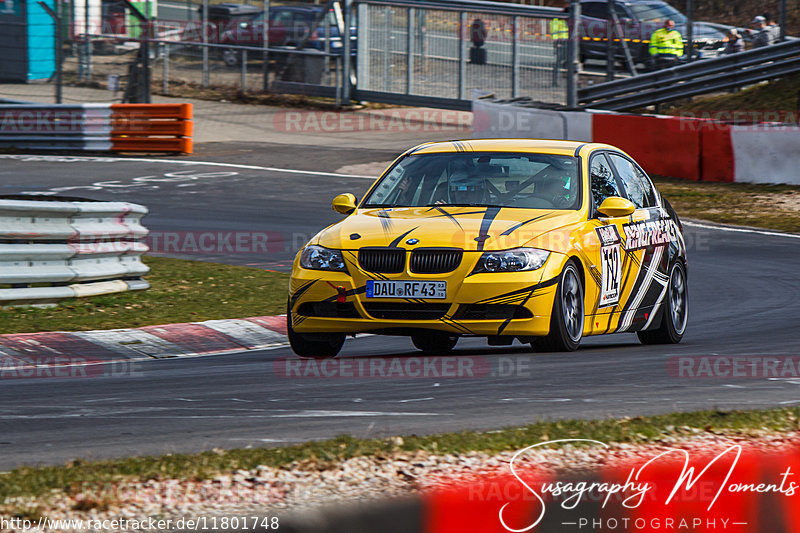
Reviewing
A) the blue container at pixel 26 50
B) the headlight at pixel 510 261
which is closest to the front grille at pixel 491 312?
the headlight at pixel 510 261

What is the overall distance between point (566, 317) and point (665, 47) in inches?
838

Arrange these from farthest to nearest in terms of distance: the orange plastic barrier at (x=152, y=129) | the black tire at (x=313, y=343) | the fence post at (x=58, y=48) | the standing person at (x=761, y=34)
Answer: the fence post at (x=58, y=48) → the standing person at (x=761, y=34) → the orange plastic barrier at (x=152, y=129) → the black tire at (x=313, y=343)

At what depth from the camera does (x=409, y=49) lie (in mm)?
31078

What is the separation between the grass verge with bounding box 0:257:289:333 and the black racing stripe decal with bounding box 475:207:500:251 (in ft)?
10.5

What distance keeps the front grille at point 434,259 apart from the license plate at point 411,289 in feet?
0.27

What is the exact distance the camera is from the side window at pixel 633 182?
998 centimetres

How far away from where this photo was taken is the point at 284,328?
1098cm

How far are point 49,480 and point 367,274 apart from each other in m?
3.87

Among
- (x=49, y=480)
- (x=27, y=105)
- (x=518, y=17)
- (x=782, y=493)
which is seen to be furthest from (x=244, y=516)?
(x=518, y=17)

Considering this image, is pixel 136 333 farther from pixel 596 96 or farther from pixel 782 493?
pixel 596 96

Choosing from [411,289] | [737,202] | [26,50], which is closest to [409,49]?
[26,50]

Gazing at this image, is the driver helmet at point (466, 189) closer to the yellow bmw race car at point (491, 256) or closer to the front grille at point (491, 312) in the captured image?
the yellow bmw race car at point (491, 256)

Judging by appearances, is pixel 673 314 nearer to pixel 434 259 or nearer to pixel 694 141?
pixel 434 259

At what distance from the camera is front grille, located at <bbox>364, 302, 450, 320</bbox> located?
818 cm
